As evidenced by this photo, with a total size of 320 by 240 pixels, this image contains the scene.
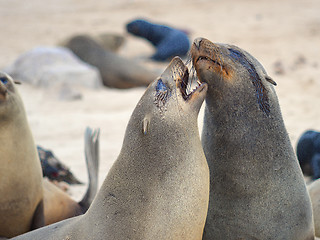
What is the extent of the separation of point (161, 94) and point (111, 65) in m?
6.82

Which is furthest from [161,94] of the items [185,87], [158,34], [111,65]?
[111,65]

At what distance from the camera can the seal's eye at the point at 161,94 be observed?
2.57m

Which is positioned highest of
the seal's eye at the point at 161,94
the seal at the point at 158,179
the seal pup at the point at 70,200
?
the seal's eye at the point at 161,94

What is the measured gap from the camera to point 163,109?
101 inches

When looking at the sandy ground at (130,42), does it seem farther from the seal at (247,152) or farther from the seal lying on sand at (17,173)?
the seal at (247,152)

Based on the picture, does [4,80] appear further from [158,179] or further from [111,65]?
[111,65]

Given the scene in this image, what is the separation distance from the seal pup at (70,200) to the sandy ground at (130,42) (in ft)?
1.84

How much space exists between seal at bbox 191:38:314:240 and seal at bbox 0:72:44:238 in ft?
4.38

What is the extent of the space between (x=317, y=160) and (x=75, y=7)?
13.3 meters

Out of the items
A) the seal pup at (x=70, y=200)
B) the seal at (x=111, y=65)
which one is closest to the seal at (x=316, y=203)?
the seal pup at (x=70, y=200)

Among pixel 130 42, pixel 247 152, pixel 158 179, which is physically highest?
pixel 247 152

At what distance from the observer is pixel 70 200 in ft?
13.2

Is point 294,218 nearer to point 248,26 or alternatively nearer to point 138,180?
point 138,180

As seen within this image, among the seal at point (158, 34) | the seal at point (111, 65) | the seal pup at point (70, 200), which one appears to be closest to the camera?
the seal pup at point (70, 200)
